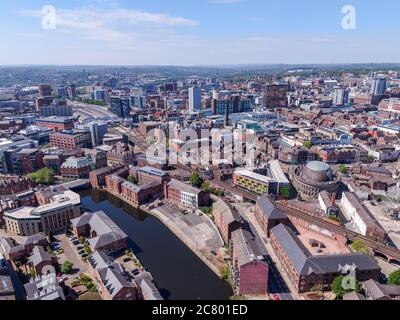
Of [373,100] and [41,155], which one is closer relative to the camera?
[41,155]

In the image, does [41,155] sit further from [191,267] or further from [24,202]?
[191,267]

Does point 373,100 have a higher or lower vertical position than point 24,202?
higher

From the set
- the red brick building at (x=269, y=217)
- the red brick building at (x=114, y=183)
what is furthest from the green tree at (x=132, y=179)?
the red brick building at (x=269, y=217)

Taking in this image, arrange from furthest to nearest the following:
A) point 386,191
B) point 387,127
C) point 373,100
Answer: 1. point 373,100
2. point 387,127
3. point 386,191

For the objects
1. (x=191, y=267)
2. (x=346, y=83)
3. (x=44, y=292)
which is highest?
(x=346, y=83)

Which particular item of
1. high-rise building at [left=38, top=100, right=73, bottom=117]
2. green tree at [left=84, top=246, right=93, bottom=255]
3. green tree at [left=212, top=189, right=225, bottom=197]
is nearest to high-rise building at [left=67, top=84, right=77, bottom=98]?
high-rise building at [left=38, top=100, right=73, bottom=117]

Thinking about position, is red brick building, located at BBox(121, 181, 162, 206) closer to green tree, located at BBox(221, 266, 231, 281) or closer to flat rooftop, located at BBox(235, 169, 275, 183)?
flat rooftop, located at BBox(235, 169, 275, 183)

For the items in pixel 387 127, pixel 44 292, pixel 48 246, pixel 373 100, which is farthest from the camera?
pixel 373 100
